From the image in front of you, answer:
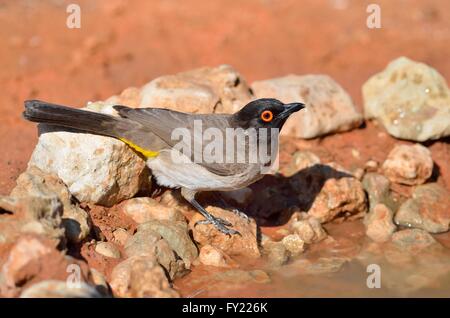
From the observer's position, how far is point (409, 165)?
301 inches

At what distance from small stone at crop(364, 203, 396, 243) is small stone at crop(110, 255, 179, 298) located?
2701 millimetres

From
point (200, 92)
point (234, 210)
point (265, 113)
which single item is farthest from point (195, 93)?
point (234, 210)

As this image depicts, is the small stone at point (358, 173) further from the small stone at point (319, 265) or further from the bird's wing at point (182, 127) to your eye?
the bird's wing at point (182, 127)

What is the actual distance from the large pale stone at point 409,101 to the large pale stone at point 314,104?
1.13 feet

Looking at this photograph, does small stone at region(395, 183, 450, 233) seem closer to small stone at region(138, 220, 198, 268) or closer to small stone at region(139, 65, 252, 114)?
small stone at region(139, 65, 252, 114)

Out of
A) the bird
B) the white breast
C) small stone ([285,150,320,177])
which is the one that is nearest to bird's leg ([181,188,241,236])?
the bird

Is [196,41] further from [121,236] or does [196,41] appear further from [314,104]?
[121,236]

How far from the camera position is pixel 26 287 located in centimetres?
500

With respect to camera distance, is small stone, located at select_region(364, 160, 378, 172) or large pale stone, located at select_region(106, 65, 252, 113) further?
small stone, located at select_region(364, 160, 378, 172)

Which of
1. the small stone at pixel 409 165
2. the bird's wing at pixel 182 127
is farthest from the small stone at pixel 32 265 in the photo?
the small stone at pixel 409 165

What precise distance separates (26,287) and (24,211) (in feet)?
2.16

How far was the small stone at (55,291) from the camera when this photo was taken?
474 cm

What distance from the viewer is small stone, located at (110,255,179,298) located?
17.3 feet
